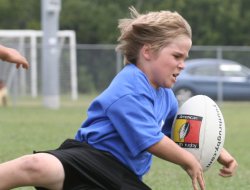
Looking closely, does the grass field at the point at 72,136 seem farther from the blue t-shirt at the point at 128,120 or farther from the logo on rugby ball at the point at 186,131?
the blue t-shirt at the point at 128,120

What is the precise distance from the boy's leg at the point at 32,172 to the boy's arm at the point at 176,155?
51 centimetres

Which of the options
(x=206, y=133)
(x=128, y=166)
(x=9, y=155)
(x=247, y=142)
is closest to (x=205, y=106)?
(x=206, y=133)

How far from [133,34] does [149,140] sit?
60cm

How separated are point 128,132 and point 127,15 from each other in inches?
1369

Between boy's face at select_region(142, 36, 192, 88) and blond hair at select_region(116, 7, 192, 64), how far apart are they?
33 mm

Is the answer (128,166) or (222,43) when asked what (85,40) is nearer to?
(222,43)

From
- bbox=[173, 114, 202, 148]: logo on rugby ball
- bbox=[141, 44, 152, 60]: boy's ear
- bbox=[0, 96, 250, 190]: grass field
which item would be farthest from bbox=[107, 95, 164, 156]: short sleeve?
bbox=[0, 96, 250, 190]: grass field

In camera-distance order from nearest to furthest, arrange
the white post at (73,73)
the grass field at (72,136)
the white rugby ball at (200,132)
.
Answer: the white rugby ball at (200,132)
the grass field at (72,136)
the white post at (73,73)

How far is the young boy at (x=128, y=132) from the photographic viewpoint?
405cm

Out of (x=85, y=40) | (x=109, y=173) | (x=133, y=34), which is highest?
(x=133, y=34)

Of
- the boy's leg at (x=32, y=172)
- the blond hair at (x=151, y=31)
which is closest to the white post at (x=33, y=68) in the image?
the blond hair at (x=151, y=31)

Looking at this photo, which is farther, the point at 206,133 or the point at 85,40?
the point at 85,40

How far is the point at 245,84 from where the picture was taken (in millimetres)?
23281

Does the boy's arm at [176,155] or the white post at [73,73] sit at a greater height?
the boy's arm at [176,155]
